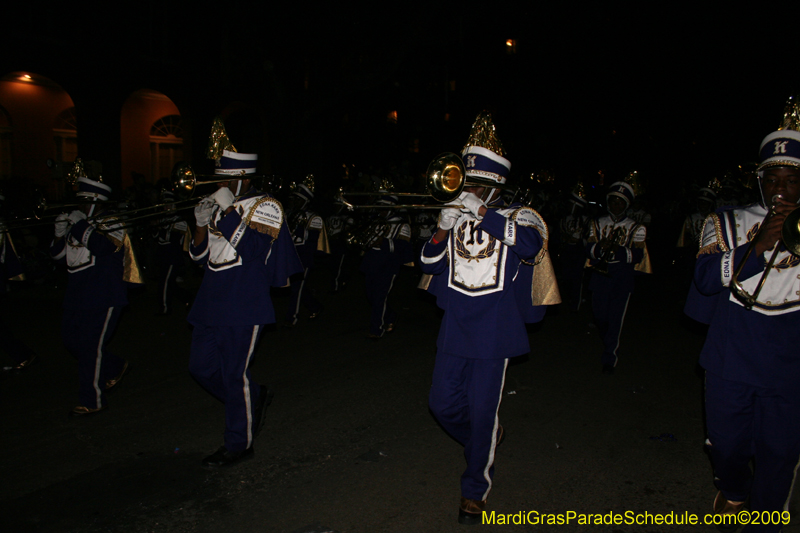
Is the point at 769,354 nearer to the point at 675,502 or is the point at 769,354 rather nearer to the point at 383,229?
the point at 675,502

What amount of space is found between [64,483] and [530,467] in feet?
10.8

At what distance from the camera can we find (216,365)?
4.32m

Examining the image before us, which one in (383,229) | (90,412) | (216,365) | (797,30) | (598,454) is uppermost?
(797,30)

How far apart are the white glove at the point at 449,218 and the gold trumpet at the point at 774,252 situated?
155 centimetres

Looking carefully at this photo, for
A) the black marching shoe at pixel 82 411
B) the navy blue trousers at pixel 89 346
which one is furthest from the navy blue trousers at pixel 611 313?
the black marching shoe at pixel 82 411

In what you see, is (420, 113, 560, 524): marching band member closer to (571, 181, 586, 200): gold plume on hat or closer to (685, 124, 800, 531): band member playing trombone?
(685, 124, 800, 531): band member playing trombone

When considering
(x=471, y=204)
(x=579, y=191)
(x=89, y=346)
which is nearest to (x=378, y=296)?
(x=89, y=346)

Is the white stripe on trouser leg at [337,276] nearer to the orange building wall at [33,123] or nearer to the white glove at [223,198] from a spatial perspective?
the white glove at [223,198]

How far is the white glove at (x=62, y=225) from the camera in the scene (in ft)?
17.4

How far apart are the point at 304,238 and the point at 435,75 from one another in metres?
21.0

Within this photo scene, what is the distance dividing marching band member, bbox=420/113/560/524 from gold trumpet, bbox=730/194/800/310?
973mm

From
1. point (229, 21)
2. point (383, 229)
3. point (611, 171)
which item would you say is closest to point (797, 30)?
point (611, 171)

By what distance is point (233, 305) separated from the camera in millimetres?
4164

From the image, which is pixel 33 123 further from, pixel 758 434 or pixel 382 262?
pixel 758 434
